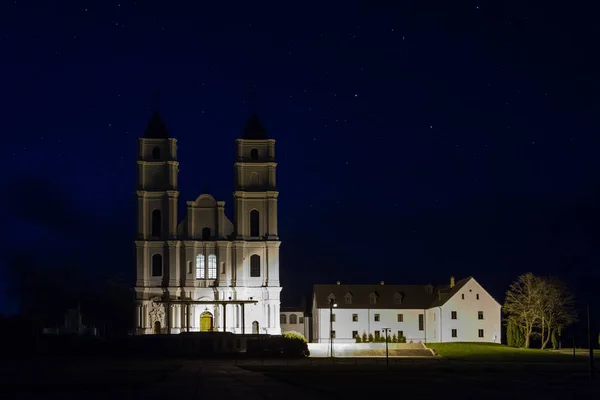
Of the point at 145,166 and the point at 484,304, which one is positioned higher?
the point at 145,166

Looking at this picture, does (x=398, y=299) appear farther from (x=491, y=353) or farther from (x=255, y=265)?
(x=491, y=353)

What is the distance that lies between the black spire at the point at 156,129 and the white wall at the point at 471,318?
30.1 m

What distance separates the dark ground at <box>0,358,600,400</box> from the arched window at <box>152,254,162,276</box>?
92.0 ft

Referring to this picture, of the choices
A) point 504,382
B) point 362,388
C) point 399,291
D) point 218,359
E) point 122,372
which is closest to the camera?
point 362,388

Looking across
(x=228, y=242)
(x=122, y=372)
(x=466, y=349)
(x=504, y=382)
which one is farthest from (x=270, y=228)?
(x=504, y=382)

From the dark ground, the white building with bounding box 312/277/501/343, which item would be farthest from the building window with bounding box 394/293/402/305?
the dark ground

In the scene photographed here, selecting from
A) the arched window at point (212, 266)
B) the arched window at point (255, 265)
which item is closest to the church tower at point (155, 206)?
the arched window at point (212, 266)

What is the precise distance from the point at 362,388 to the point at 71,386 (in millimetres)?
11951

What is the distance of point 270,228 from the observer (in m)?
A: 97.6

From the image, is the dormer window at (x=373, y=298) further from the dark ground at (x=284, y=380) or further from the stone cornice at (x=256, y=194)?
the dark ground at (x=284, y=380)

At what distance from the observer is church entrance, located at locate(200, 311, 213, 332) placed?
97.6 meters

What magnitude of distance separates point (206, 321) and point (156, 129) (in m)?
18.0

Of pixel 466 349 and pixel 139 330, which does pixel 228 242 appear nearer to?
pixel 139 330

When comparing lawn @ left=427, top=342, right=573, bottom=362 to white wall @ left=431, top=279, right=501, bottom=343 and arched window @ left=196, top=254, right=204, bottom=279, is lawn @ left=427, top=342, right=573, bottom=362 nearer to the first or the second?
white wall @ left=431, top=279, right=501, bottom=343
